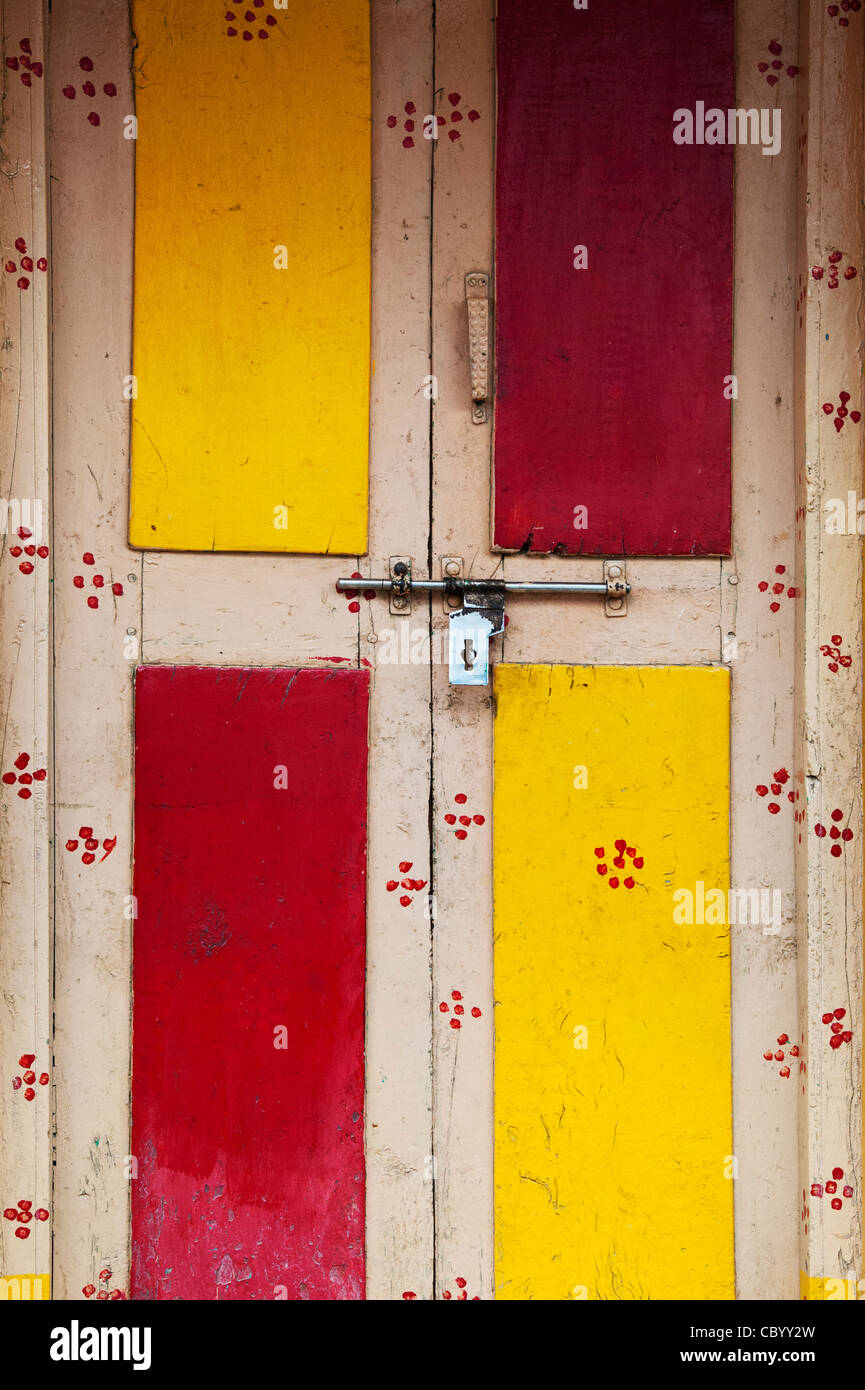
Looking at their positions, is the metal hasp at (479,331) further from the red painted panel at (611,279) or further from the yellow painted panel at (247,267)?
the yellow painted panel at (247,267)

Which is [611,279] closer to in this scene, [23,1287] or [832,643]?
[832,643]

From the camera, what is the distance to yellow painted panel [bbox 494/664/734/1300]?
2299 mm

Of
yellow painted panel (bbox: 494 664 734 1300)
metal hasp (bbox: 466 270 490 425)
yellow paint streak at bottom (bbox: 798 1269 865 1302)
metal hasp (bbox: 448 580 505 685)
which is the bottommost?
yellow paint streak at bottom (bbox: 798 1269 865 1302)

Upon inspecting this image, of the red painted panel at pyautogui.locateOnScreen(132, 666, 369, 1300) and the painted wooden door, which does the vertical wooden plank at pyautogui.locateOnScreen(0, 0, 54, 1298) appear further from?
the red painted panel at pyautogui.locateOnScreen(132, 666, 369, 1300)

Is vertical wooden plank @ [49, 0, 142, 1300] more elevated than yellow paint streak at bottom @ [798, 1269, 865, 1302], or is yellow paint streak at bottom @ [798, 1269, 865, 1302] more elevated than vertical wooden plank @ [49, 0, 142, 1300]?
vertical wooden plank @ [49, 0, 142, 1300]

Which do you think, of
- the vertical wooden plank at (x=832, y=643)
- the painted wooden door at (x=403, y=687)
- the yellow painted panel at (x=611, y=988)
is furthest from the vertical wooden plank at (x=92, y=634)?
the vertical wooden plank at (x=832, y=643)

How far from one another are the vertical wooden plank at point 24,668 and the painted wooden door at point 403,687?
3.3 inches

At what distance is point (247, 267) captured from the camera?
2299 millimetres

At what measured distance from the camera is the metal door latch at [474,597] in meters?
2.27

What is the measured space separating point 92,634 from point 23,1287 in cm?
144

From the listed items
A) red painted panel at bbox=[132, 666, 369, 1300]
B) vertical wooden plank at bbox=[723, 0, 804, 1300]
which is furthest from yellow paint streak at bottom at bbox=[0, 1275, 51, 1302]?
vertical wooden plank at bbox=[723, 0, 804, 1300]

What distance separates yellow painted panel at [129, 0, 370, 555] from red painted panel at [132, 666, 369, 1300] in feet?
1.39

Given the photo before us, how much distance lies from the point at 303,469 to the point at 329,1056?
135 centimetres

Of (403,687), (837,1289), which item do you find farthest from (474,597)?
(837,1289)
